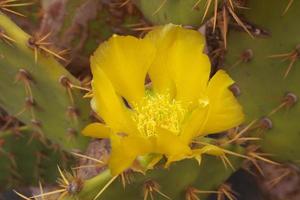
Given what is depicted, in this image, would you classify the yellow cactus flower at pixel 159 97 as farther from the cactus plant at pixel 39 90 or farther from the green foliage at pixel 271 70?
the cactus plant at pixel 39 90

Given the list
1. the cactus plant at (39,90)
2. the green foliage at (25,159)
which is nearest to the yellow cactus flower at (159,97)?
the cactus plant at (39,90)

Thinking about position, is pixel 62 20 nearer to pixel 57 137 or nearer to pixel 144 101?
pixel 57 137

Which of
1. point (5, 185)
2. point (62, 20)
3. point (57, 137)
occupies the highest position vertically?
point (62, 20)

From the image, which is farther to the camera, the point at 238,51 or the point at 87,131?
the point at 238,51

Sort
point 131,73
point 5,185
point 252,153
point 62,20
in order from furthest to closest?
1. point 5,185
2. point 62,20
3. point 252,153
4. point 131,73

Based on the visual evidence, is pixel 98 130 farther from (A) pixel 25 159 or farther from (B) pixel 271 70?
(A) pixel 25 159

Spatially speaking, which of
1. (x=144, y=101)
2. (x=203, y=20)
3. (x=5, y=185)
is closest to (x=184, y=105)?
(x=144, y=101)

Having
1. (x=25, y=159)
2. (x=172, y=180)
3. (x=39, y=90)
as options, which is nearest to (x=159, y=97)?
(x=172, y=180)
